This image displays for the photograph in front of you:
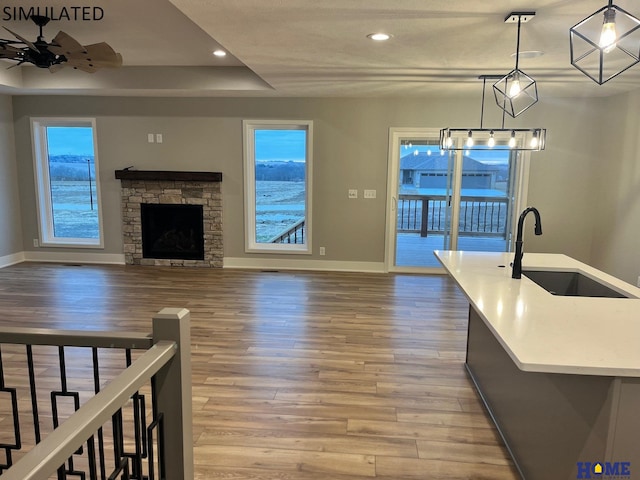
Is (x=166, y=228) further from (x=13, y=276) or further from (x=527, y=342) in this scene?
(x=527, y=342)

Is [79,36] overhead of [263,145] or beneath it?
overhead

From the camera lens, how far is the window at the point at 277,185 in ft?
21.9

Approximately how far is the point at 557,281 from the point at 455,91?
10.2 ft

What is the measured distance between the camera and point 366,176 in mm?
6555

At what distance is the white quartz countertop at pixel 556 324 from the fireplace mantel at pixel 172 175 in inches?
174

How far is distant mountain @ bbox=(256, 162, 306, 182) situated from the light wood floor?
4.80 ft

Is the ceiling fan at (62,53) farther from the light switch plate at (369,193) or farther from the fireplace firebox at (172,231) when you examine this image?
the light switch plate at (369,193)

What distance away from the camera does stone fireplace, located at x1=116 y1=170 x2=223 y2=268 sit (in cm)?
671

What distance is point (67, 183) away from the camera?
715cm

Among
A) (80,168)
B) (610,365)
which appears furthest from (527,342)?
(80,168)

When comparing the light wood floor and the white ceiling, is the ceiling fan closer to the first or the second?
the white ceiling

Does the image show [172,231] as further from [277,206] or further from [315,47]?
[315,47]

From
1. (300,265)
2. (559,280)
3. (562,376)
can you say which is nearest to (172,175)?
(300,265)
